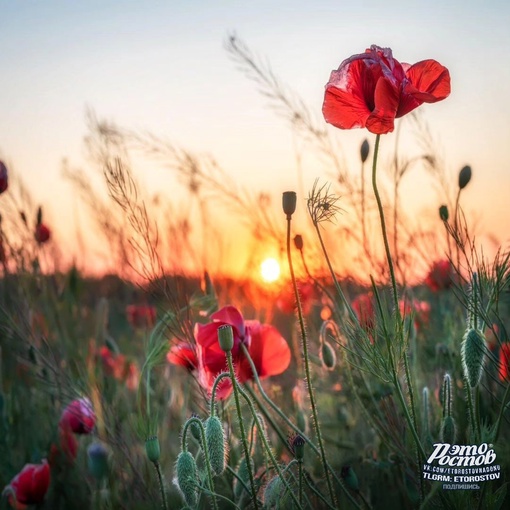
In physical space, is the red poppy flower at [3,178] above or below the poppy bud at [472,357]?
above

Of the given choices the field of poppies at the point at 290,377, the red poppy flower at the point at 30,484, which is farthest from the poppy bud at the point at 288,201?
the red poppy flower at the point at 30,484

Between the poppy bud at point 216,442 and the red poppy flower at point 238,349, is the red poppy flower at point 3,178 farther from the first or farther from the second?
the poppy bud at point 216,442

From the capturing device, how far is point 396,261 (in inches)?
68.7

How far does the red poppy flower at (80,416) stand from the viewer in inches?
66.3

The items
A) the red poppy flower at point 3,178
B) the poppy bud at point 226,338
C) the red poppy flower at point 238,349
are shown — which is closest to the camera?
the poppy bud at point 226,338

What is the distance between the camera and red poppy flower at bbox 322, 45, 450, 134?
1230mm

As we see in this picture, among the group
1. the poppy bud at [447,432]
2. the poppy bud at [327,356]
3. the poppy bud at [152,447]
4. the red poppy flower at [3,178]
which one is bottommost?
the poppy bud at [447,432]

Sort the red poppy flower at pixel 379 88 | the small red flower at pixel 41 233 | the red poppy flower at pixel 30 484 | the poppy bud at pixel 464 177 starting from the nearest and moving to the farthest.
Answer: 1. the red poppy flower at pixel 379 88
2. the poppy bud at pixel 464 177
3. the red poppy flower at pixel 30 484
4. the small red flower at pixel 41 233

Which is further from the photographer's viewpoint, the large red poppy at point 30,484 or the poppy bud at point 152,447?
the large red poppy at point 30,484

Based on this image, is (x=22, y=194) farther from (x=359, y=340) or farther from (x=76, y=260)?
(x=359, y=340)

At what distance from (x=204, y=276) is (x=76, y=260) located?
1.15m

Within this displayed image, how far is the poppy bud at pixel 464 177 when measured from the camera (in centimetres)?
148

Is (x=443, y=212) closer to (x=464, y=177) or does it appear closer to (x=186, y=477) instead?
(x=464, y=177)

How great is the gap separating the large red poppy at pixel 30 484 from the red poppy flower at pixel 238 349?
0.58 meters
